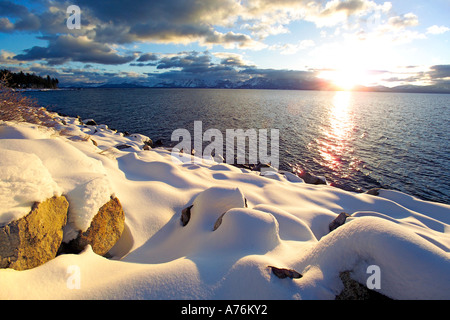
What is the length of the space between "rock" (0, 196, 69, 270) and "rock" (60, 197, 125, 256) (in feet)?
1.32

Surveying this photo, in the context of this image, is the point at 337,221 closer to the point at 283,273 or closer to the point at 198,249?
the point at 283,273

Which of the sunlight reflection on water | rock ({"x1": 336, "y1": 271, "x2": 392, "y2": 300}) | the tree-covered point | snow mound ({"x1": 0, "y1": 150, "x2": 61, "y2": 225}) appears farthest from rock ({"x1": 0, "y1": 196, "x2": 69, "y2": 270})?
the tree-covered point

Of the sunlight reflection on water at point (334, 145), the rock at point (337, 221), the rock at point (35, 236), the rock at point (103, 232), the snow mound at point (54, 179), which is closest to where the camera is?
the rock at point (35, 236)

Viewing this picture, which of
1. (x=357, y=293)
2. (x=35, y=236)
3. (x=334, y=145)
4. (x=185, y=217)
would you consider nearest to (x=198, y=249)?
(x=185, y=217)

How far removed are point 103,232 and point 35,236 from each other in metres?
1.50

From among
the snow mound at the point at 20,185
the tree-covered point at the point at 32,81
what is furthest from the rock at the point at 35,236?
the tree-covered point at the point at 32,81

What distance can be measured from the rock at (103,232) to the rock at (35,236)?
403mm

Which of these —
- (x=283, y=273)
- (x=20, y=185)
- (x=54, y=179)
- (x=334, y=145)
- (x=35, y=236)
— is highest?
(x=20, y=185)

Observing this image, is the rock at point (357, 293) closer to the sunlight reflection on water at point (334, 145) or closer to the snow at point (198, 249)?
the snow at point (198, 249)

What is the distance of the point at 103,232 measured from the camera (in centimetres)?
547

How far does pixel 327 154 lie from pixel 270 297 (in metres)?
27.7

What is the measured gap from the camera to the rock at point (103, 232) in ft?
16.5

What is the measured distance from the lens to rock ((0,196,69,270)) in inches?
148

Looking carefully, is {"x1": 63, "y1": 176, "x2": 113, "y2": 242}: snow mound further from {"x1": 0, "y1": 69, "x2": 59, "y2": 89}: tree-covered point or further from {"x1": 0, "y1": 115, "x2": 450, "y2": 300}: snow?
{"x1": 0, "y1": 69, "x2": 59, "y2": 89}: tree-covered point
